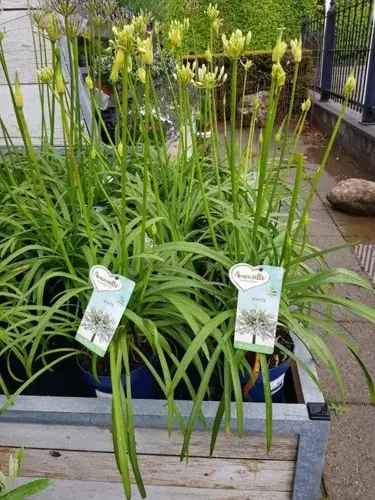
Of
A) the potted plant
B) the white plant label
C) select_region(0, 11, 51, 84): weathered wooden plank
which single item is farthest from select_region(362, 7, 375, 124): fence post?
the white plant label

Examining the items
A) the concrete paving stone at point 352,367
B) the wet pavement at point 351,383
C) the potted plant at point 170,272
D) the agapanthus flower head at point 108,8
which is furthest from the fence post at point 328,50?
the potted plant at point 170,272

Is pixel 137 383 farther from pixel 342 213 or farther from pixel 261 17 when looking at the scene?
pixel 261 17

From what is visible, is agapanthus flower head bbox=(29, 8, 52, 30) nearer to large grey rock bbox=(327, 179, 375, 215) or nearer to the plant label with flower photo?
the plant label with flower photo

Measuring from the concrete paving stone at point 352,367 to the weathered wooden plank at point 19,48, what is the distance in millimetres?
2426

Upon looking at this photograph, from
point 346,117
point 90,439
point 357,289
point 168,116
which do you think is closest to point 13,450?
point 90,439

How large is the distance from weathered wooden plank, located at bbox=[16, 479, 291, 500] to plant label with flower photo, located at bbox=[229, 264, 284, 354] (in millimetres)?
419

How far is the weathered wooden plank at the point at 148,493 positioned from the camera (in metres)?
1.12

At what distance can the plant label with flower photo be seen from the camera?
922mm

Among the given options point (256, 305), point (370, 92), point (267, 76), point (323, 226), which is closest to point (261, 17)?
point (267, 76)

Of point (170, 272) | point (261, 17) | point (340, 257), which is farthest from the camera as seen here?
point (261, 17)

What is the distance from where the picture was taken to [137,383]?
3.67 ft

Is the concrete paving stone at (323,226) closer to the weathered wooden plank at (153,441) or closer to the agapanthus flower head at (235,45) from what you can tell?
the weathered wooden plank at (153,441)

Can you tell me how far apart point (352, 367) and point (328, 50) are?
5.22 metres

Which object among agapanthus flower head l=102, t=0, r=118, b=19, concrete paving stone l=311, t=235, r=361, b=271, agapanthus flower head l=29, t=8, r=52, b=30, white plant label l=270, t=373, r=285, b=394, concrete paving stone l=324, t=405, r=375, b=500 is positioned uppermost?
agapanthus flower head l=102, t=0, r=118, b=19
